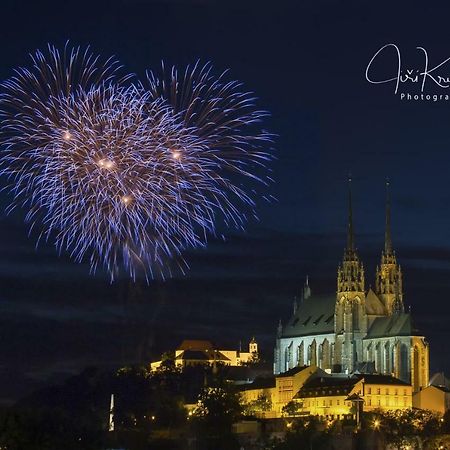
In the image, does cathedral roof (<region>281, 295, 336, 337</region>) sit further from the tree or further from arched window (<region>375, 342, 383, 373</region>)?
the tree

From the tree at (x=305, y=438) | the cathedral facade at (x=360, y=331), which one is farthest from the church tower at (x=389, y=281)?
the tree at (x=305, y=438)

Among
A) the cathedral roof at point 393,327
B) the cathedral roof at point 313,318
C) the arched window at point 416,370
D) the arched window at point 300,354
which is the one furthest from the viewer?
the arched window at point 300,354

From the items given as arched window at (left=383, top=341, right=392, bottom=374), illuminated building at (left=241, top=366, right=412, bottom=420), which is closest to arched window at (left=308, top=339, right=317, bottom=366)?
arched window at (left=383, top=341, right=392, bottom=374)

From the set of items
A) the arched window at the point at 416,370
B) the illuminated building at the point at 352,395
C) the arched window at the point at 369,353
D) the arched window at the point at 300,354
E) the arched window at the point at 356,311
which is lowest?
the illuminated building at the point at 352,395

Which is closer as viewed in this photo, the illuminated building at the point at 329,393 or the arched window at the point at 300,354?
the illuminated building at the point at 329,393

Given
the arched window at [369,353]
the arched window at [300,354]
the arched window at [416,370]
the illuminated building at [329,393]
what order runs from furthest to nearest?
the arched window at [300,354]
the arched window at [369,353]
the arched window at [416,370]
the illuminated building at [329,393]

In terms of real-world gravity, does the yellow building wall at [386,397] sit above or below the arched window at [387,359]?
below

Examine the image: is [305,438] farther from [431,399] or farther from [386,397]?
[431,399]

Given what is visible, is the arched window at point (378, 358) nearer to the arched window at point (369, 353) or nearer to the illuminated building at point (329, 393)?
the arched window at point (369, 353)
